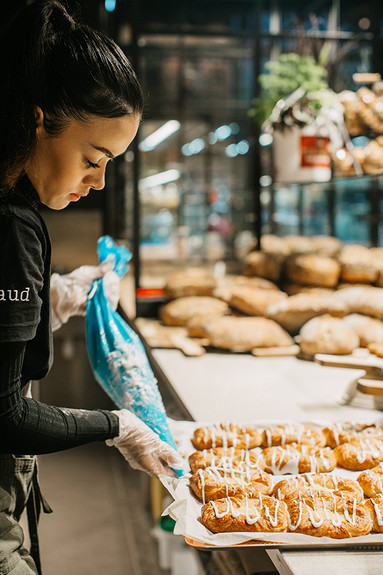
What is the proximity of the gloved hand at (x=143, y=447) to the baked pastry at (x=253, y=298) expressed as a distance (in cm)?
150

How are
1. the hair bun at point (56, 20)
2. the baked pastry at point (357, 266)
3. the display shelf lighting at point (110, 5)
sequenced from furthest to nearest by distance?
the display shelf lighting at point (110, 5) < the baked pastry at point (357, 266) < the hair bun at point (56, 20)

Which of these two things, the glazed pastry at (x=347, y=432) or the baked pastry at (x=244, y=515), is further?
the glazed pastry at (x=347, y=432)

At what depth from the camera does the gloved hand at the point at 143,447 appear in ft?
3.92

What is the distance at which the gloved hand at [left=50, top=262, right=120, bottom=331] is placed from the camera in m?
1.65

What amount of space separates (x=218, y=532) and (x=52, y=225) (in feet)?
14.8

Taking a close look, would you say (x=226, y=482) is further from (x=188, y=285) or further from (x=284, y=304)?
(x=188, y=285)

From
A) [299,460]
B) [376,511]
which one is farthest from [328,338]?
[376,511]

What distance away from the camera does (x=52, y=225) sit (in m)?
5.30

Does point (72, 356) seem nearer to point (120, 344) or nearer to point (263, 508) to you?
point (120, 344)

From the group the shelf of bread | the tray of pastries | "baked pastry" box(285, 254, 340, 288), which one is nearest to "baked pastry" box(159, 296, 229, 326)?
the shelf of bread

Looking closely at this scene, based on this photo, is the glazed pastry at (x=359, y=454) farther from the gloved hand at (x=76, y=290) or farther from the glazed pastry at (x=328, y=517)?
the gloved hand at (x=76, y=290)

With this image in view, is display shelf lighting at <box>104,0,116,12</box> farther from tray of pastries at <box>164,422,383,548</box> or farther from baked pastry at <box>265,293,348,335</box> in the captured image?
tray of pastries at <box>164,422,383,548</box>

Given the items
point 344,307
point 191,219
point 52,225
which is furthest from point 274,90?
point 52,225

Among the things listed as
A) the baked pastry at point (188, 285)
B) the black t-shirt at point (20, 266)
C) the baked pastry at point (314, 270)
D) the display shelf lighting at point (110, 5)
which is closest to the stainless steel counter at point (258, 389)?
the baked pastry at point (314, 270)
